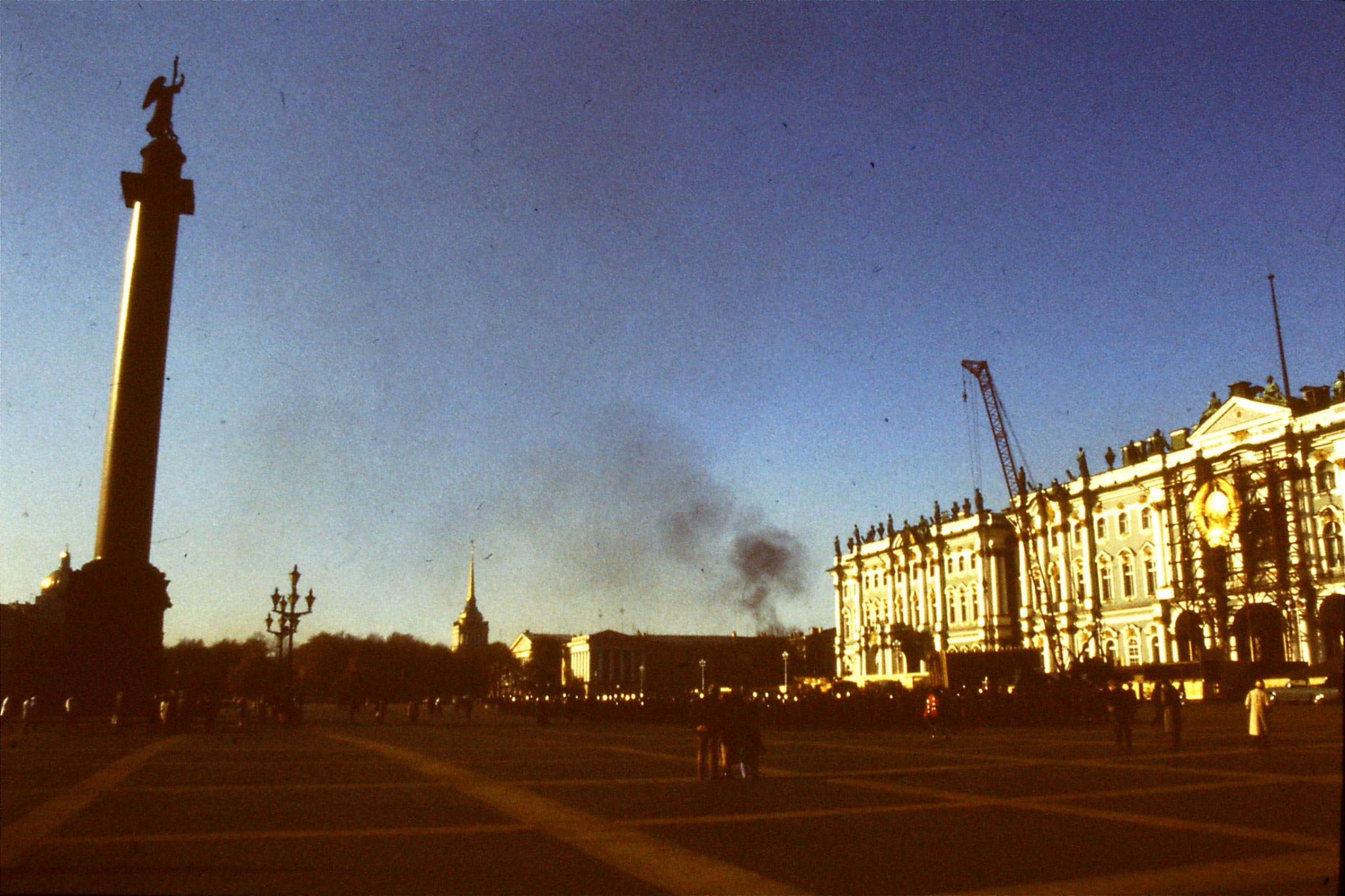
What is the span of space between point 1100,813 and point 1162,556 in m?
64.3

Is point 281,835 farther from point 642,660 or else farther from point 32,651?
point 642,660

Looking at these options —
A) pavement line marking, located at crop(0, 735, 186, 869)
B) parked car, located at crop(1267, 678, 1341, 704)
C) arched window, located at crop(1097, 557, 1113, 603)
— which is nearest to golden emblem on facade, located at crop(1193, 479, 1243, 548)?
arched window, located at crop(1097, 557, 1113, 603)

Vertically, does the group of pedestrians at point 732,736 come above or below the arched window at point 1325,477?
below

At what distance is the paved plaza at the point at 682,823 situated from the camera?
7715mm

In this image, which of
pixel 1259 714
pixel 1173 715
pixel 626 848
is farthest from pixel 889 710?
pixel 626 848

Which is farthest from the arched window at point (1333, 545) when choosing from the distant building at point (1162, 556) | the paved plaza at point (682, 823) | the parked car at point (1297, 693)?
the paved plaza at point (682, 823)

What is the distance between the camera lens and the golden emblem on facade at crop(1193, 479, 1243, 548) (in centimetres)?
6116

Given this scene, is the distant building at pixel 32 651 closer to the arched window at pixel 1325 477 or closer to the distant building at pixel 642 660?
the arched window at pixel 1325 477

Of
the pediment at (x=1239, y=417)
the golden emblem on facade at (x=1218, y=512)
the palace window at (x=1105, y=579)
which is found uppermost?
the pediment at (x=1239, y=417)

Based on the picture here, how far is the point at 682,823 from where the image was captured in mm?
11547

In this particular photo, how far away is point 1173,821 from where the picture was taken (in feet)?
34.9

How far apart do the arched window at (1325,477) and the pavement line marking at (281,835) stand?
6059cm

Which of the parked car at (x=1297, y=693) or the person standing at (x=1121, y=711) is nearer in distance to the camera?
the person standing at (x=1121, y=711)

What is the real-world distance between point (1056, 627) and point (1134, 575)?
28.0ft
